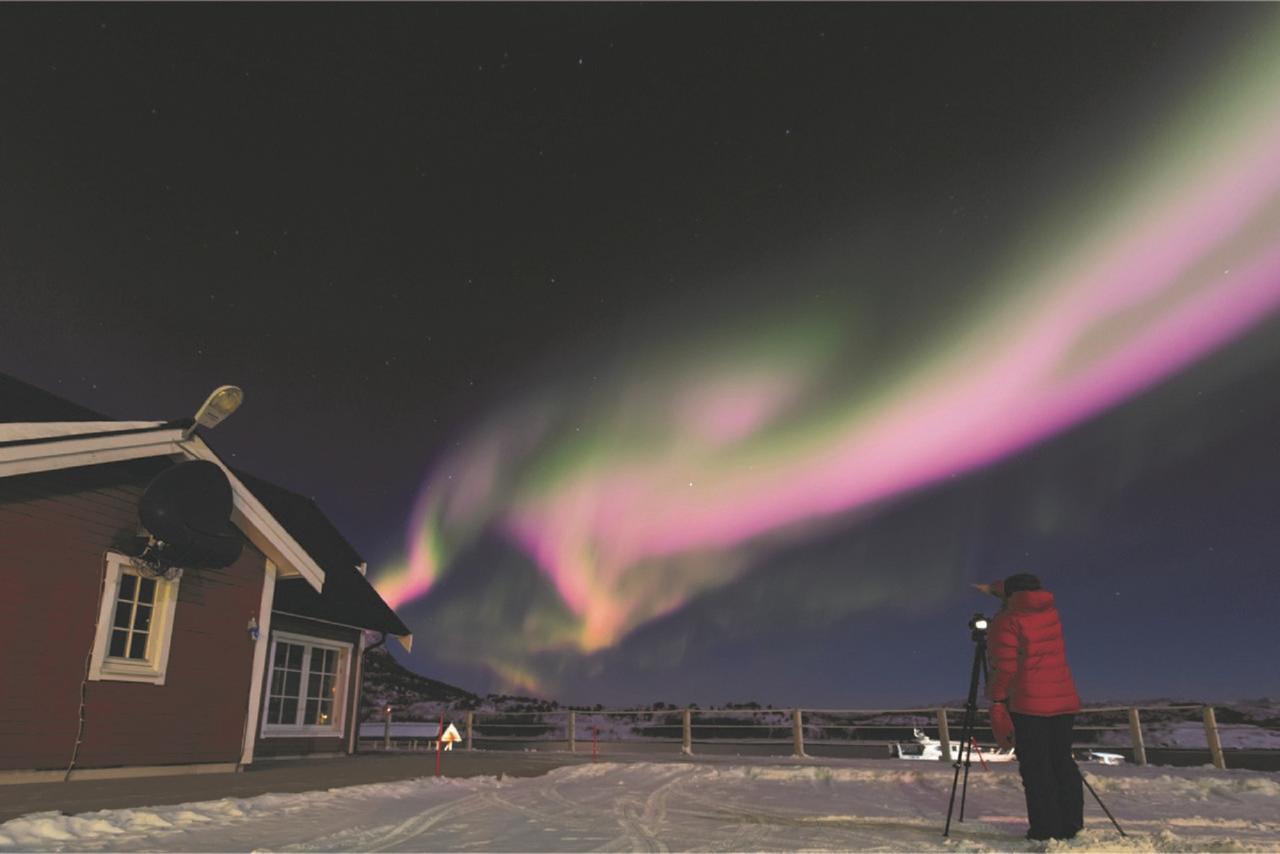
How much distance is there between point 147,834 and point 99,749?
5.13 meters

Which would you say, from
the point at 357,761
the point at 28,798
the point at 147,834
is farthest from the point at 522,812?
the point at 357,761

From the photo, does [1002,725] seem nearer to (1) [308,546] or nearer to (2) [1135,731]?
(2) [1135,731]

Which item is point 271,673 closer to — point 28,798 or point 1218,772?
point 28,798

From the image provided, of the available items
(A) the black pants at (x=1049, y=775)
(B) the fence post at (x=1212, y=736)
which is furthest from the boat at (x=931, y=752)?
(A) the black pants at (x=1049, y=775)

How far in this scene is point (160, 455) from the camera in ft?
36.3

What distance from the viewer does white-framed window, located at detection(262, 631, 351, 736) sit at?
49.0 feet

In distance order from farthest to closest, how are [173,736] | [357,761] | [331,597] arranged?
[331,597] < [357,761] < [173,736]

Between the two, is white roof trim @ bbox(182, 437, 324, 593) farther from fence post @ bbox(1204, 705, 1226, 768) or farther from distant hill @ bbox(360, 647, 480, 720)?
fence post @ bbox(1204, 705, 1226, 768)

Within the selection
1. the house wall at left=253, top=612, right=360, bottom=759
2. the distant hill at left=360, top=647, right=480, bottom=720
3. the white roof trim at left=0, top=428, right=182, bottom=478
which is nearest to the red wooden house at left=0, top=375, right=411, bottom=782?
the white roof trim at left=0, top=428, right=182, bottom=478

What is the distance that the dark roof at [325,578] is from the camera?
50.0 ft

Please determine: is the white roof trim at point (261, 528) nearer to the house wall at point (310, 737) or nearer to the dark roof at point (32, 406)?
the dark roof at point (32, 406)

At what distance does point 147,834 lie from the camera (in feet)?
19.1

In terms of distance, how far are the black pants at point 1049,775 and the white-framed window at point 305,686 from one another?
13.1m

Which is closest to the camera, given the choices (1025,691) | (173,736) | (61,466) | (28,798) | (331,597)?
(1025,691)
